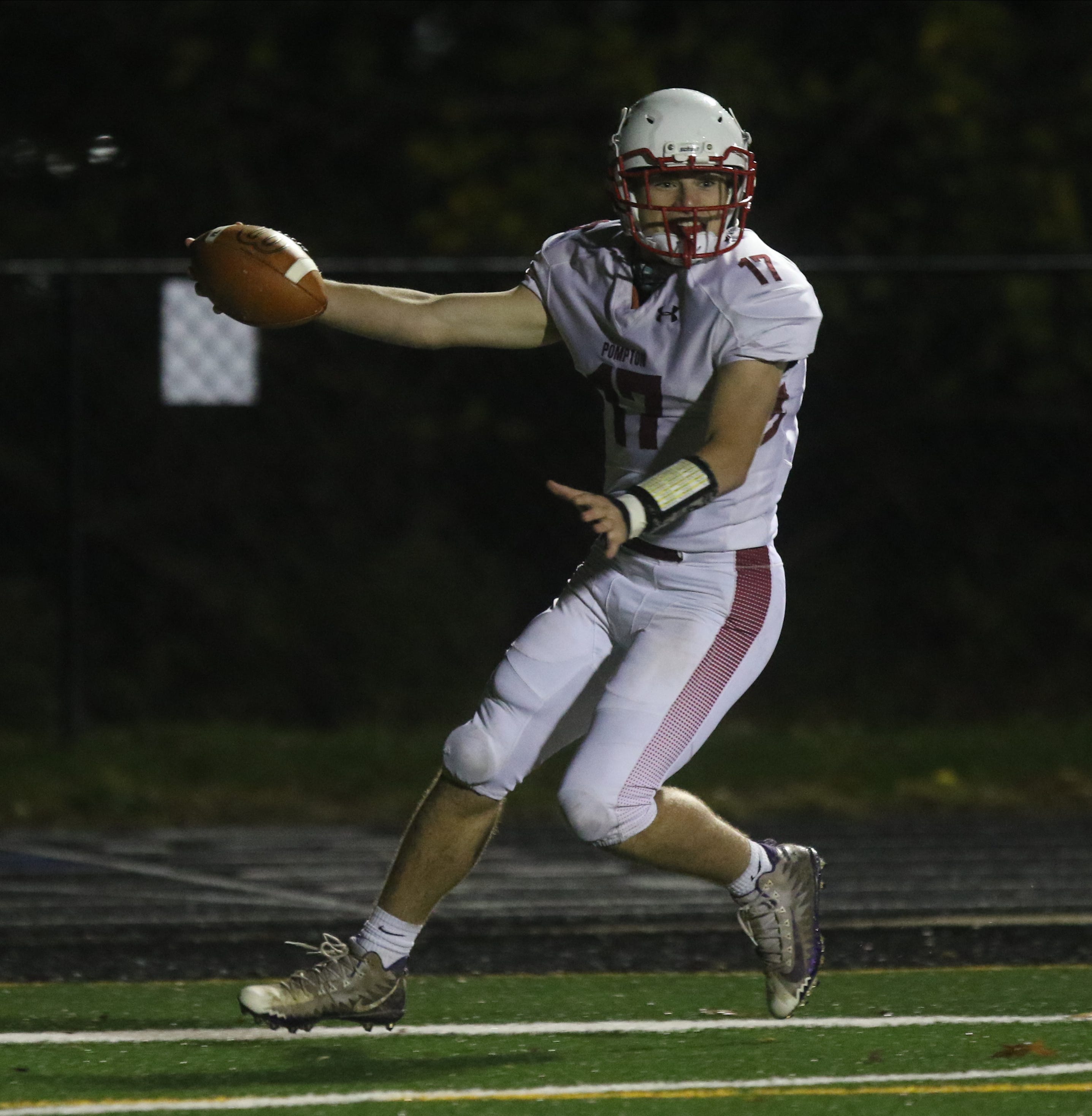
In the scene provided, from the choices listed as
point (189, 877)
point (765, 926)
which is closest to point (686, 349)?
point (765, 926)

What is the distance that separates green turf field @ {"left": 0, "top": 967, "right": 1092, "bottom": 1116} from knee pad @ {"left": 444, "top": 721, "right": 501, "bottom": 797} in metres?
0.56

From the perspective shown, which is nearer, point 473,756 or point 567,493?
point 567,493

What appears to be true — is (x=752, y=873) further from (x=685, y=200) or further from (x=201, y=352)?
(x=201, y=352)

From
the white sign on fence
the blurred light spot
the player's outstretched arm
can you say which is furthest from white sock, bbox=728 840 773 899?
the blurred light spot

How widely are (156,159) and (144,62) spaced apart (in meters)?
0.66

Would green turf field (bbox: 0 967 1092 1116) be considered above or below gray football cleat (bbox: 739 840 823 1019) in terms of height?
below

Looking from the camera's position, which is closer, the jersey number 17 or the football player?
the football player

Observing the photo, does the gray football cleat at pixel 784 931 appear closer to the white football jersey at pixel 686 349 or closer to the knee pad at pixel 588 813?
the knee pad at pixel 588 813

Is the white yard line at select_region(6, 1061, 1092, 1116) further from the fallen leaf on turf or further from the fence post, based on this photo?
the fence post

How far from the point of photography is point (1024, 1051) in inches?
189

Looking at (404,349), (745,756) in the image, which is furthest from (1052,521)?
(404,349)

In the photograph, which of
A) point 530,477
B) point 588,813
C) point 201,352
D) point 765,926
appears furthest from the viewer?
point 530,477

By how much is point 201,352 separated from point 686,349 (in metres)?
6.06

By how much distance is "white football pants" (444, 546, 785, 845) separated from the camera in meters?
4.78
